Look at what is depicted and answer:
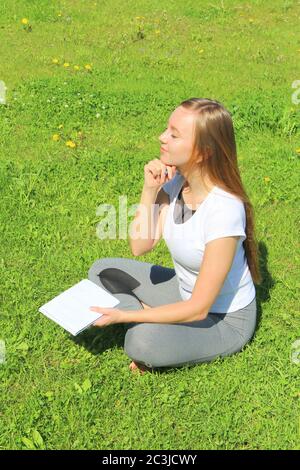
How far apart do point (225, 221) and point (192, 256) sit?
1.08 feet

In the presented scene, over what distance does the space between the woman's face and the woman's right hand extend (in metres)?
0.28

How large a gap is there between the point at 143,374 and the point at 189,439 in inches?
19.8

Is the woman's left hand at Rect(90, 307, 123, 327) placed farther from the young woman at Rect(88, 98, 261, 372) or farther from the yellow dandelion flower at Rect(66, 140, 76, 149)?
the yellow dandelion flower at Rect(66, 140, 76, 149)

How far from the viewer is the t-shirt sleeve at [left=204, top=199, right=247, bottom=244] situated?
3.08m

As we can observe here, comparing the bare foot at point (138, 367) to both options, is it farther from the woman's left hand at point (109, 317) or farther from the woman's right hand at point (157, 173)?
the woman's right hand at point (157, 173)

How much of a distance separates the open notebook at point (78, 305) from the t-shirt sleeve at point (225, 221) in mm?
852

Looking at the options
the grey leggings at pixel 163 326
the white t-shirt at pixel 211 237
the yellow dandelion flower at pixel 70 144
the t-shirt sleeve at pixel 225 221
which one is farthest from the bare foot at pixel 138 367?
the yellow dandelion flower at pixel 70 144

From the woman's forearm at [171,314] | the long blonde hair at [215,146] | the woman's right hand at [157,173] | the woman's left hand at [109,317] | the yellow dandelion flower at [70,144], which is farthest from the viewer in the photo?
the yellow dandelion flower at [70,144]

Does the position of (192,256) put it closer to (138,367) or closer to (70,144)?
(138,367)

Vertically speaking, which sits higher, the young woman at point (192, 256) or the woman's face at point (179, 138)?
the woman's face at point (179, 138)

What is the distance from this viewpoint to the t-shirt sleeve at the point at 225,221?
308 cm


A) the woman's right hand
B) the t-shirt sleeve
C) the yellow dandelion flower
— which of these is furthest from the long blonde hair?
the yellow dandelion flower

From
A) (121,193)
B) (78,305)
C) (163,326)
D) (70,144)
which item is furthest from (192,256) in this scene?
(70,144)
